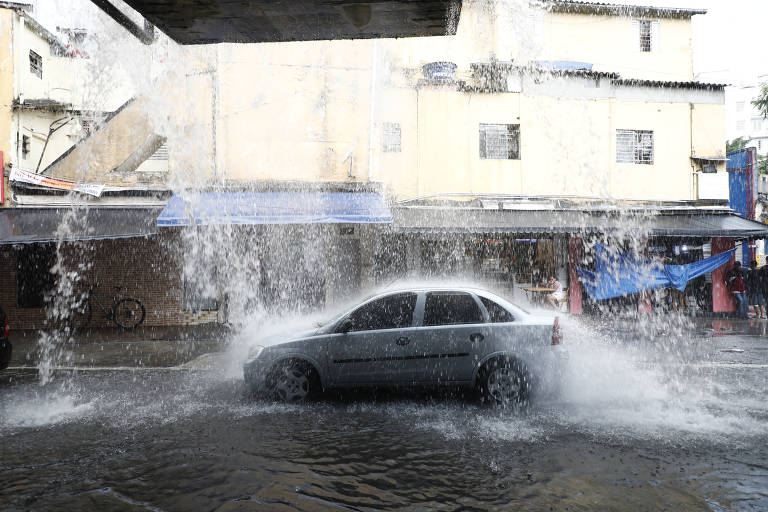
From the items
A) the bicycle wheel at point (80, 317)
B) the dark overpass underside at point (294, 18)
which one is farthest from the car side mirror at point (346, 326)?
the bicycle wheel at point (80, 317)

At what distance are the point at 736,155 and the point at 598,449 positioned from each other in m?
18.4

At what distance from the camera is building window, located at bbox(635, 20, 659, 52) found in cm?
1844

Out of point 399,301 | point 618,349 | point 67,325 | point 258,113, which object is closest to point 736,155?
point 618,349

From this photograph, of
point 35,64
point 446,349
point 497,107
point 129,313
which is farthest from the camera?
point 35,64

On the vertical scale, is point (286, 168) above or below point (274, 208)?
above

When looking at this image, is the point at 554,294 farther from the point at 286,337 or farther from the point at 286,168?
the point at 286,337

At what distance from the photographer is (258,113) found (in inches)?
591

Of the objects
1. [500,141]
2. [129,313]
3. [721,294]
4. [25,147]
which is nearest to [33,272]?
[129,313]

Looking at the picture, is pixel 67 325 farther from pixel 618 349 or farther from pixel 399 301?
pixel 618 349

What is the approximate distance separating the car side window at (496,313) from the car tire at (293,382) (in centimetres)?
228

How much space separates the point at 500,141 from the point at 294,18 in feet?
47.5

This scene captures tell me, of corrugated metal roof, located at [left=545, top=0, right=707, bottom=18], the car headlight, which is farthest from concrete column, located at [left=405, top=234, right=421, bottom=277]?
the car headlight

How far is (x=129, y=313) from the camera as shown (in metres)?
15.4

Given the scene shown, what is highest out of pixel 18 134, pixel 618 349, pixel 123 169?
pixel 18 134
